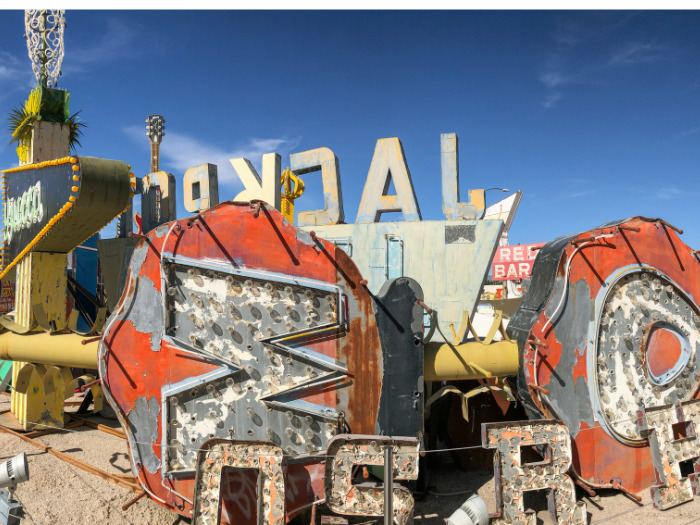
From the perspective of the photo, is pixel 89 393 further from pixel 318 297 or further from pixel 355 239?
pixel 318 297

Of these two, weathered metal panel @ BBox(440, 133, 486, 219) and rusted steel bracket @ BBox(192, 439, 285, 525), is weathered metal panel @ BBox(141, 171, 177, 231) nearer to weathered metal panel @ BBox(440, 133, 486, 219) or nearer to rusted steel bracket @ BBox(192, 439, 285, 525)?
weathered metal panel @ BBox(440, 133, 486, 219)

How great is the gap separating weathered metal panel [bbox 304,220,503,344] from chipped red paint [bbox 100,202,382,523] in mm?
3539

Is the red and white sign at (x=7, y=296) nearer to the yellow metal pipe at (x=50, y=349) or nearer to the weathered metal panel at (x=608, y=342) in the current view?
the yellow metal pipe at (x=50, y=349)

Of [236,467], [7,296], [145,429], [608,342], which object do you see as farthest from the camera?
[7,296]

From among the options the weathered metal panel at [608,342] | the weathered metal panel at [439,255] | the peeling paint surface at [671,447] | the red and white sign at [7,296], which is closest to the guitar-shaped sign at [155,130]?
the red and white sign at [7,296]

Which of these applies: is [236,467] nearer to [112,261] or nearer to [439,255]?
[439,255]

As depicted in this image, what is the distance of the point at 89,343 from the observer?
8062 mm

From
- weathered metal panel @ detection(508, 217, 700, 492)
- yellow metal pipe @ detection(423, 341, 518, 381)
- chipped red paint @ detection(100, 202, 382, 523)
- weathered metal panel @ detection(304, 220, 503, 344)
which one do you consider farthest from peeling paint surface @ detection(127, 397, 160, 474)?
weathered metal panel @ detection(304, 220, 503, 344)

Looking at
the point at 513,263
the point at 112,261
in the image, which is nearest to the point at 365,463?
the point at 112,261

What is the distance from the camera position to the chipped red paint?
627 cm

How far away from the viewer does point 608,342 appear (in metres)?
7.12

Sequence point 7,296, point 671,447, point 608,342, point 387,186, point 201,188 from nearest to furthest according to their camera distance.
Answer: point 671,447
point 608,342
point 387,186
point 201,188
point 7,296

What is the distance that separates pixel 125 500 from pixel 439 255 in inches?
258

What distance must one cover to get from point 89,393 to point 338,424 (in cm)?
890
